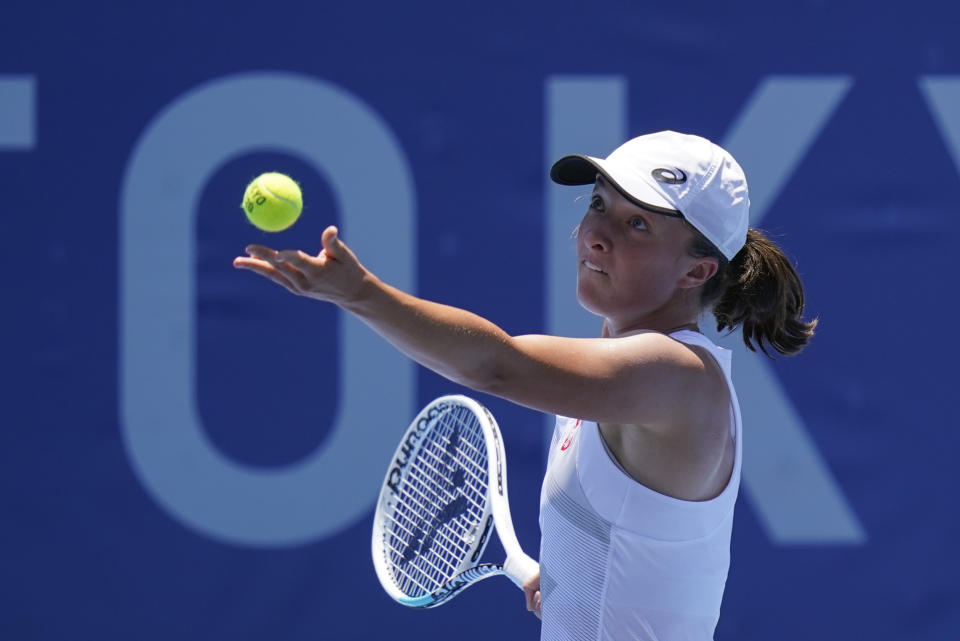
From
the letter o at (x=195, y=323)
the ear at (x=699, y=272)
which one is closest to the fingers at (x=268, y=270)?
the ear at (x=699, y=272)

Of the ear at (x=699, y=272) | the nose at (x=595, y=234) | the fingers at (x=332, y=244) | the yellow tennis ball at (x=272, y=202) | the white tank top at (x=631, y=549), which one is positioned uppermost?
the fingers at (x=332, y=244)

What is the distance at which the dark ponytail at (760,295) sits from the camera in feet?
6.20

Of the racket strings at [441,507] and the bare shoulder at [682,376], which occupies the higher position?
the bare shoulder at [682,376]

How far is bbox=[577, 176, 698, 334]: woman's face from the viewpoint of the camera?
1774 mm

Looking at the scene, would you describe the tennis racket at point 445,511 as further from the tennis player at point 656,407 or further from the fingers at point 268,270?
the fingers at point 268,270

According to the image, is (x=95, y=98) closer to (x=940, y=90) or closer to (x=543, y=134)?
(x=543, y=134)

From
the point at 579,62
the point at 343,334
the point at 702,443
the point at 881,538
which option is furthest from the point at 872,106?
the point at 702,443

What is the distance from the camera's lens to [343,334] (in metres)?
3.69

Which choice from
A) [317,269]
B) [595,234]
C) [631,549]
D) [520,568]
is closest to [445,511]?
[520,568]

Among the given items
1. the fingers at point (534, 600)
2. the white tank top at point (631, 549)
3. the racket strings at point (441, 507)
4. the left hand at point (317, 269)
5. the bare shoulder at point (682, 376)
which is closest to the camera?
the left hand at point (317, 269)

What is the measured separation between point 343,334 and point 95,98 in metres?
1.13

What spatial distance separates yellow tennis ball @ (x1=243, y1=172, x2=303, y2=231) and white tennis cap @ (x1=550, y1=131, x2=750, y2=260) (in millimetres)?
499

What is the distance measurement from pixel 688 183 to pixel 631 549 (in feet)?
1.91

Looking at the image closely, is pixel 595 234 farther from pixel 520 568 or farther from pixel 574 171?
pixel 520 568
